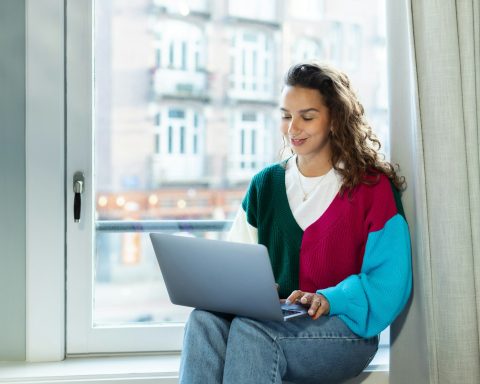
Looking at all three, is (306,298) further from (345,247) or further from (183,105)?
(183,105)

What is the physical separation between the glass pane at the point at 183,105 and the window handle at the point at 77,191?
0.24ft

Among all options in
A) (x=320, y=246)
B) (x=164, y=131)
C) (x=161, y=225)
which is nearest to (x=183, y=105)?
(x=164, y=131)

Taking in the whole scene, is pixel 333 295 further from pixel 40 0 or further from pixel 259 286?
pixel 40 0

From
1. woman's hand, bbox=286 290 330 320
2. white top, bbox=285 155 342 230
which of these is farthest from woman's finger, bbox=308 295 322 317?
white top, bbox=285 155 342 230

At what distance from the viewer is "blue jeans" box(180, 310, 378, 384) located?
1.44 metres

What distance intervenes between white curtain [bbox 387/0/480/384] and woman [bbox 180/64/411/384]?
8 cm

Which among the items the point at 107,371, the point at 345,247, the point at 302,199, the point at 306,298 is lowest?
the point at 107,371

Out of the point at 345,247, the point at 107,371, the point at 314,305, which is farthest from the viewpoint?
the point at 107,371

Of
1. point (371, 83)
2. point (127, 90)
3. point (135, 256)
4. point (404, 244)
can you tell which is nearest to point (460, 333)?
point (404, 244)

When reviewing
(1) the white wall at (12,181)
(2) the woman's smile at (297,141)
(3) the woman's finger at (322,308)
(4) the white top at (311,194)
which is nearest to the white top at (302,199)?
(4) the white top at (311,194)

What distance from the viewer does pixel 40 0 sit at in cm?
179

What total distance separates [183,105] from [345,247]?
0.63 meters

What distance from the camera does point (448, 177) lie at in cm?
160

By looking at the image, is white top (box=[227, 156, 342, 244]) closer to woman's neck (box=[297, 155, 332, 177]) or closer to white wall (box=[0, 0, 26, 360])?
woman's neck (box=[297, 155, 332, 177])
